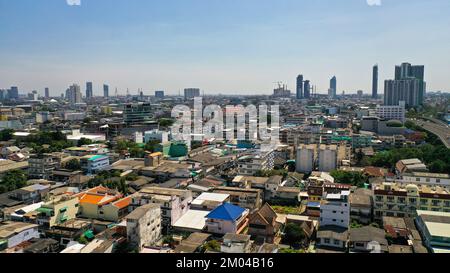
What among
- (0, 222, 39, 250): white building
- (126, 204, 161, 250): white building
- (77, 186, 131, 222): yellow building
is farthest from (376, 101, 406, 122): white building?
(0, 222, 39, 250): white building

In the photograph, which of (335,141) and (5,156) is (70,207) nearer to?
(5,156)

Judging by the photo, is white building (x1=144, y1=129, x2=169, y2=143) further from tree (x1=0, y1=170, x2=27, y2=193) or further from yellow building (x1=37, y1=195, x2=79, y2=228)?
yellow building (x1=37, y1=195, x2=79, y2=228)

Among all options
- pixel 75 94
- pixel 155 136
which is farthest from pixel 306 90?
pixel 155 136

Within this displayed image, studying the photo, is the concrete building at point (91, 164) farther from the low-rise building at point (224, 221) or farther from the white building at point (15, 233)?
the low-rise building at point (224, 221)

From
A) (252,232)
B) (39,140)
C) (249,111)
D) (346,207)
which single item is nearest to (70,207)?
(252,232)

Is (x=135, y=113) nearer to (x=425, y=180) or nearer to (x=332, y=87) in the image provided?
(x=425, y=180)

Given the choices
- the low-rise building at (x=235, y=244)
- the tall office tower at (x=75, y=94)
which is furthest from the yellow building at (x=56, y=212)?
the tall office tower at (x=75, y=94)
